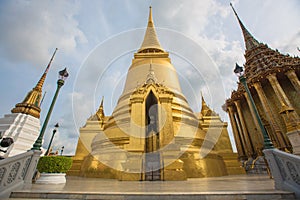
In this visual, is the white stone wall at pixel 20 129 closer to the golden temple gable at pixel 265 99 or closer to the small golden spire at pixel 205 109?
the small golden spire at pixel 205 109

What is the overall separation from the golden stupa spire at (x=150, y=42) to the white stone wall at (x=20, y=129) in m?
11.8

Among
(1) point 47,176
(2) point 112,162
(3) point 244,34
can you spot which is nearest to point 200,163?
(2) point 112,162

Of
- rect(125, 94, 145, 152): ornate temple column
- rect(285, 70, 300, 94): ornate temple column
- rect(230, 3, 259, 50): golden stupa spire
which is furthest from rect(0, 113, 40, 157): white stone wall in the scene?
rect(230, 3, 259, 50): golden stupa spire

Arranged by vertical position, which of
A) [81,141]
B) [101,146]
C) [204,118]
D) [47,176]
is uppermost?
[204,118]

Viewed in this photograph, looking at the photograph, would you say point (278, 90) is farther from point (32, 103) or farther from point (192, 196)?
point (32, 103)

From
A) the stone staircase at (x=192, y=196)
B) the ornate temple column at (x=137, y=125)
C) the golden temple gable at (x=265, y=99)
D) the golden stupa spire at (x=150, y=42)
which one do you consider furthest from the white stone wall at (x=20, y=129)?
the golden temple gable at (x=265, y=99)

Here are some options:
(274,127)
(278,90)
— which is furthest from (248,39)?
(274,127)

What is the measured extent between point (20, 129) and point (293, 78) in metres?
24.1

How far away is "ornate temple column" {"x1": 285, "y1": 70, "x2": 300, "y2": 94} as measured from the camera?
1506cm

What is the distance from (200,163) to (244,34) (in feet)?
87.1

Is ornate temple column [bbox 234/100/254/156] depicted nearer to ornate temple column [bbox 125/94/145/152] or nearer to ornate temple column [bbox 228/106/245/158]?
ornate temple column [bbox 228/106/245/158]

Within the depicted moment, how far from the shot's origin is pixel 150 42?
59.0 ft

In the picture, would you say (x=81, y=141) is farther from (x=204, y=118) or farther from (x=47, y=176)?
(x=204, y=118)

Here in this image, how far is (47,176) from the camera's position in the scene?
199 inches
